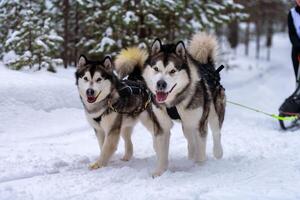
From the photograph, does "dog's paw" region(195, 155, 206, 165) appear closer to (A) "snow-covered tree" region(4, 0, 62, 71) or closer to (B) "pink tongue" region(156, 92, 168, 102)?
(B) "pink tongue" region(156, 92, 168, 102)

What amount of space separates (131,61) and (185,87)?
119cm

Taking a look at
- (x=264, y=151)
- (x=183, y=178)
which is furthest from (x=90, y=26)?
(x=183, y=178)

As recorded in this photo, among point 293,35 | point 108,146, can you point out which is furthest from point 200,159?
point 293,35

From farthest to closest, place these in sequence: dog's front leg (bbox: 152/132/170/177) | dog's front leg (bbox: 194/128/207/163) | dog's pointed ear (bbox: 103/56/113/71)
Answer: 1. dog's pointed ear (bbox: 103/56/113/71)
2. dog's front leg (bbox: 194/128/207/163)
3. dog's front leg (bbox: 152/132/170/177)

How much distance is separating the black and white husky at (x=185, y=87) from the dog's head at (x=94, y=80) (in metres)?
0.64

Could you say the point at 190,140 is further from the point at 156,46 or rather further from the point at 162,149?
the point at 156,46

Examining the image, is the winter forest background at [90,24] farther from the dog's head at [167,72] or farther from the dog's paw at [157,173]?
the dog's paw at [157,173]

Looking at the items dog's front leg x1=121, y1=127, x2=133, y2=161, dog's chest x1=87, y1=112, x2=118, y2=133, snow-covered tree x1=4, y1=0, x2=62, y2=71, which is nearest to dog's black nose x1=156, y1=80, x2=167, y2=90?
dog's chest x1=87, y1=112, x2=118, y2=133

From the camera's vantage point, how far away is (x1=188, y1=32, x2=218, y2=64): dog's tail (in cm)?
525

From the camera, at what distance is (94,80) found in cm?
482

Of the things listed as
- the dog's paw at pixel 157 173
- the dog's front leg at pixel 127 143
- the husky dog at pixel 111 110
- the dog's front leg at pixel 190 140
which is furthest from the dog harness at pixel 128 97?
the dog's paw at pixel 157 173

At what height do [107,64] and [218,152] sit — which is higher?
[107,64]

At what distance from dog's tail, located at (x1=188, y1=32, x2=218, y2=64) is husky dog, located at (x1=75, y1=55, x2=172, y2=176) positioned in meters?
0.82

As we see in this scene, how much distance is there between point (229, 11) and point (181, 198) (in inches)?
423
